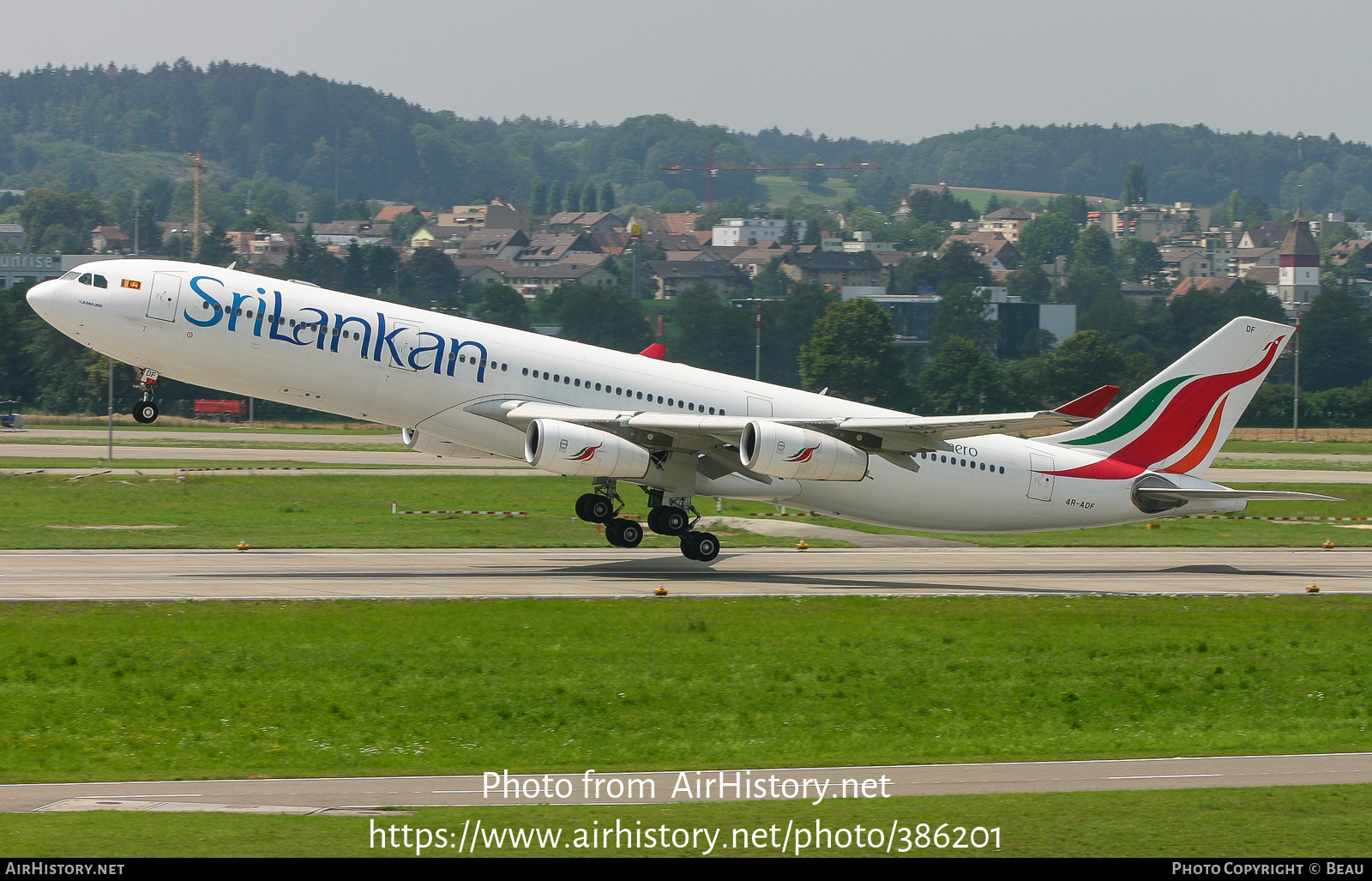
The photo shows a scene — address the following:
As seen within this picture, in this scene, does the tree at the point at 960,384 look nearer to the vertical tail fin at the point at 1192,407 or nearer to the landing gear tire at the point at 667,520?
the vertical tail fin at the point at 1192,407

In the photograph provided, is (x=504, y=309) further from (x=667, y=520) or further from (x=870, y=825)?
(x=870, y=825)

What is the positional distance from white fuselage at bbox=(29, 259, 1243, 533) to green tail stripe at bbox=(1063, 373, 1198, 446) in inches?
27.4

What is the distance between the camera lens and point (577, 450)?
35281mm

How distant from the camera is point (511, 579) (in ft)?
115

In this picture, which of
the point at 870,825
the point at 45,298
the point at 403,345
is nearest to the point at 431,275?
the point at 403,345

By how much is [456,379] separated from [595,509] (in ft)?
18.0

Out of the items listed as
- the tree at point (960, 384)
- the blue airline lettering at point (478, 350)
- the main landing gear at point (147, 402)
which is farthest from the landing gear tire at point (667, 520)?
the tree at point (960, 384)

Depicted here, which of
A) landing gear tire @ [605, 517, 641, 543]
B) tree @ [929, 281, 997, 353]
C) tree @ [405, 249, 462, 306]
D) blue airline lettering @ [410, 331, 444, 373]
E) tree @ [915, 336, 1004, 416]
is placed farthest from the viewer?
tree @ [405, 249, 462, 306]

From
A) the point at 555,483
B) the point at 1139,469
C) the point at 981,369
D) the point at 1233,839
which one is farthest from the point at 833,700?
the point at 981,369

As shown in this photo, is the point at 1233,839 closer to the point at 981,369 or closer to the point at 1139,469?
the point at 1139,469

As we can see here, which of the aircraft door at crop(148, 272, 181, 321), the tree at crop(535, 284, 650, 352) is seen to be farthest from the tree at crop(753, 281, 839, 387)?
the aircraft door at crop(148, 272, 181, 321)

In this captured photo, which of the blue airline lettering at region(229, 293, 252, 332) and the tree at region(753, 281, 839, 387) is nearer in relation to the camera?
the blue airline lettering at region(229, 293, 252, 332)

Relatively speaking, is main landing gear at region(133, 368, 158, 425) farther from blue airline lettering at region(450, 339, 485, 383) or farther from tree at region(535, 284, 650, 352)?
tree at region(535, 284, 650, 352)

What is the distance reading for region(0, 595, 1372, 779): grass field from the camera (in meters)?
21.1
